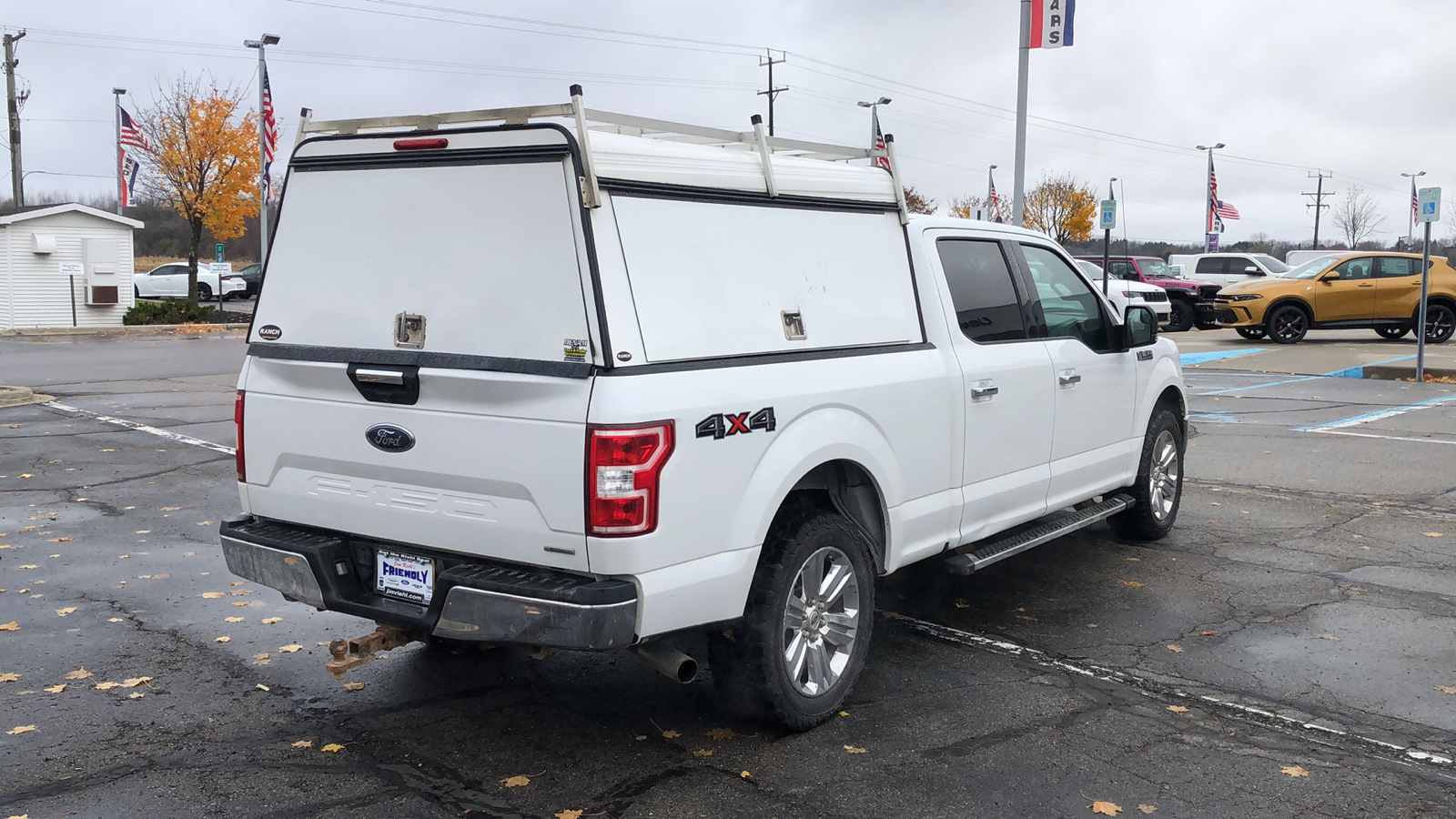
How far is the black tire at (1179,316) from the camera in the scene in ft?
97.0

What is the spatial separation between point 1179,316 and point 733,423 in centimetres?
2827

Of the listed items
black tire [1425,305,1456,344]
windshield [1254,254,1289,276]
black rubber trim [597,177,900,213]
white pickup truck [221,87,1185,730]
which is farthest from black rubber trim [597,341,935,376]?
windshield [1254,254,1289,276]

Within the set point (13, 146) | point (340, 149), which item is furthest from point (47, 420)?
point (13, 146)

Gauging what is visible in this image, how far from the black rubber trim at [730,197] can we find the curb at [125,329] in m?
28.8

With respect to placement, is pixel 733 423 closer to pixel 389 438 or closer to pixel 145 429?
pixel 389 438

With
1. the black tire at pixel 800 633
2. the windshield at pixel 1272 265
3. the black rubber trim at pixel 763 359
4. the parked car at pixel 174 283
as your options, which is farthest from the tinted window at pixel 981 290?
the parked car at pixel 174 283

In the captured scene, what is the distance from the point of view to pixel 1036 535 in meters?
6.02

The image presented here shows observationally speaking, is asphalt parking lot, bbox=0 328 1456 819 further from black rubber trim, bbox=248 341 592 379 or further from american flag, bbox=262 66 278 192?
american flag, bbox=262 66 278 192

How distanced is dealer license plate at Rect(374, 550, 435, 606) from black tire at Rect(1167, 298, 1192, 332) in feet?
91.3

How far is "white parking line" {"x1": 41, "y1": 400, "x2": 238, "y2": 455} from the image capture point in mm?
11592

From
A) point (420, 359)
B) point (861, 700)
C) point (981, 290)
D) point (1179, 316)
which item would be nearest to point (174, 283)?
point (1179, 316)

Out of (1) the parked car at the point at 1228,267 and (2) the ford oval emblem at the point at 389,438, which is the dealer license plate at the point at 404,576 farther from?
(1) the parked car at the point at 1228,267

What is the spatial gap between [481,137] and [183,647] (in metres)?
3.05

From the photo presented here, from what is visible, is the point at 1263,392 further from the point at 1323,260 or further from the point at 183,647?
the point at 183,647
